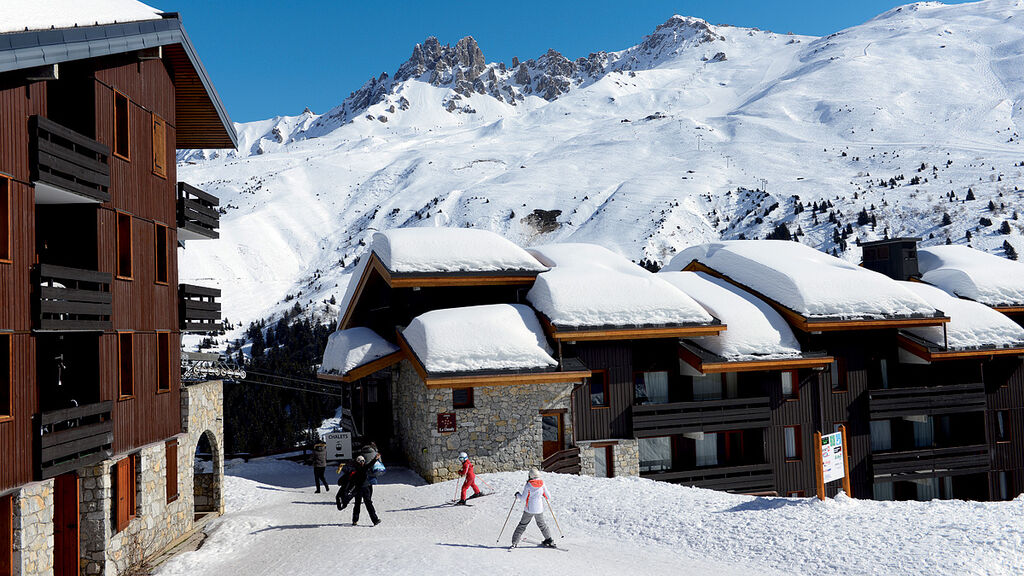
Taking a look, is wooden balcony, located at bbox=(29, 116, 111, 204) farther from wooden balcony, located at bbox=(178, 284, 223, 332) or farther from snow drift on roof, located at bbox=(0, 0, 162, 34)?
wooden balcony, located at bbox=(178, 284, 223, 332)

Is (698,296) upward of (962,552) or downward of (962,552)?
upward

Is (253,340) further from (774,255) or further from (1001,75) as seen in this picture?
(1001,75)

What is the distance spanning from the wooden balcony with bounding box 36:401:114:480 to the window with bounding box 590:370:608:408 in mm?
14687

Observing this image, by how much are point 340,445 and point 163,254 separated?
884cm

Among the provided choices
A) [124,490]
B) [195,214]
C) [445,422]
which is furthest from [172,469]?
[445,422]

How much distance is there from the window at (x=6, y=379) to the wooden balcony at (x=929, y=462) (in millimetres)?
26316

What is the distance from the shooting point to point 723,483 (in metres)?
25.7

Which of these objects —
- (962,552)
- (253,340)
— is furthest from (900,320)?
(253,340)

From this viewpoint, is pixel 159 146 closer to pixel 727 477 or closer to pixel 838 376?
pixel 727 477

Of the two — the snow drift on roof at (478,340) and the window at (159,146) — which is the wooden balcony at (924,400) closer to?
the snow drift on roof at (478,340)

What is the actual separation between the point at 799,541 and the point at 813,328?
13546 mm

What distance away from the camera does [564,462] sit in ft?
77.2

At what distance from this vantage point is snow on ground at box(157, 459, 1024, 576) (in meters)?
12.4

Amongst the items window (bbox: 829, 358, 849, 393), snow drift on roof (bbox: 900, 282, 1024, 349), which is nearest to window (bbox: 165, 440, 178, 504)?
window (bbox: 829, 358, 849, 393)
